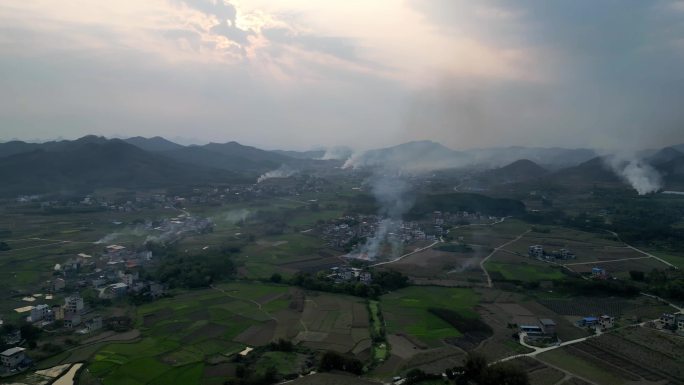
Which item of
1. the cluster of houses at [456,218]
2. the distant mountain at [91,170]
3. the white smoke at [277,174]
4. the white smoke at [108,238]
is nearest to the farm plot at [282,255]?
the white smoke at [108,238]

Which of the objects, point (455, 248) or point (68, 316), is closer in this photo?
point (68, 316)

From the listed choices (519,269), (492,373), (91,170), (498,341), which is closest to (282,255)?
(519,269)

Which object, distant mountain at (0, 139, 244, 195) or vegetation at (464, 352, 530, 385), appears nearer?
vegetation at (464, 352, 530, 385)

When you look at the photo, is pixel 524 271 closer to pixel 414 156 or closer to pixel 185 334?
pixel 185 334

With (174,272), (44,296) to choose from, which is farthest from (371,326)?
(44,296)

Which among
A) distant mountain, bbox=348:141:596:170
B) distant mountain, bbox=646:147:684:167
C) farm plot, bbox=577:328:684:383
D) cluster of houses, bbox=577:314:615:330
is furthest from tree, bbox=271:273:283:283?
distant mountain, bbox=348:141:596:170

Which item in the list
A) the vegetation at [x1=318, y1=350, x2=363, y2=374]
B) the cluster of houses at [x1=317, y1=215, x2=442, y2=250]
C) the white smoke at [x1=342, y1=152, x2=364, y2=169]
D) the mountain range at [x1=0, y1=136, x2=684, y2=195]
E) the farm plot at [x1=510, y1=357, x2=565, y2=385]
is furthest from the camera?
the white smoke at [x1=342, y1=152, x2=364, y2=169]

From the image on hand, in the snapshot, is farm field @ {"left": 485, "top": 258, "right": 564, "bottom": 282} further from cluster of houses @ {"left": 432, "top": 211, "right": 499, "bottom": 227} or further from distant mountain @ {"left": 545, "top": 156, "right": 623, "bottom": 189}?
distant mountain @ {"left": 545, "top": 156, "right": 623, "bottom": 189}
